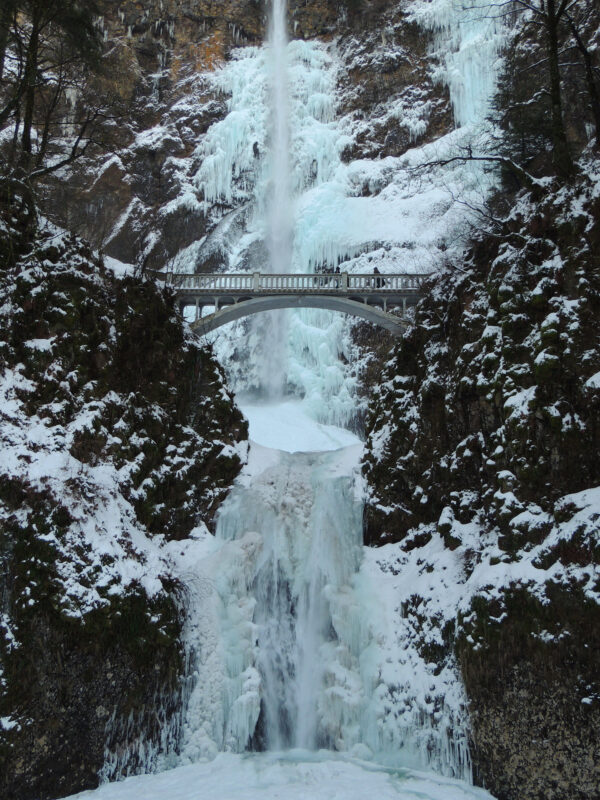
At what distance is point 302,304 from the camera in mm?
22156

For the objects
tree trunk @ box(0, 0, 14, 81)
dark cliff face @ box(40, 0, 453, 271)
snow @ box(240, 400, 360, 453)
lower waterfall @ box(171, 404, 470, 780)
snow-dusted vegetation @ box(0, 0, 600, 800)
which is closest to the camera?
snow-dusted vegetation @ box(0, 0, 600, 800)

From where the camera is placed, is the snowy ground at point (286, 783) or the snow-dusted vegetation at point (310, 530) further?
the snow-dusted vegetation at point (310, 530)

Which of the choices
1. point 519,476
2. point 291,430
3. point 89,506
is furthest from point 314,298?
point 519,476

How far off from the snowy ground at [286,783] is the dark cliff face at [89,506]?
590mm

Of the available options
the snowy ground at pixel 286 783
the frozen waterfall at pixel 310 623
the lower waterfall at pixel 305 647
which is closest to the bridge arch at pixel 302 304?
the frozen waterfall at pixel 310 623

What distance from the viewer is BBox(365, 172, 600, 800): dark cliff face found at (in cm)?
648

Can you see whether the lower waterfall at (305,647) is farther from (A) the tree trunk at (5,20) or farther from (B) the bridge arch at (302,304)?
(B) the bridge arch at (302,304)

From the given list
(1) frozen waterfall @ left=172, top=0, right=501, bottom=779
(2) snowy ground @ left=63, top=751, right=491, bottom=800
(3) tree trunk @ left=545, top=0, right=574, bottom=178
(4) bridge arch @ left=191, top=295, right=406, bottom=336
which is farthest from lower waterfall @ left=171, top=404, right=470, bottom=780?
(4) bridge arch @ left=191, top=295, right=406, bottom=336

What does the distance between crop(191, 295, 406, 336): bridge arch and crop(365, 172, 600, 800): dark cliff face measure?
9.94 metres

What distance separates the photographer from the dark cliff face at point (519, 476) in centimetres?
648

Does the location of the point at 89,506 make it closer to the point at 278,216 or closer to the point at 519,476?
the point at 519,476

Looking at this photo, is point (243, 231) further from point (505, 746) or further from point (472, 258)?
point (505, 746)

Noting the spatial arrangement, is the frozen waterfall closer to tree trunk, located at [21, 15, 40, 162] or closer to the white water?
the white water

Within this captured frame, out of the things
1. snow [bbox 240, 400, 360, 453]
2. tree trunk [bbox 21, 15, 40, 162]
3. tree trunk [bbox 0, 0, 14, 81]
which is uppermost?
tree trunk [bbox 0, 0, 14, 81]
